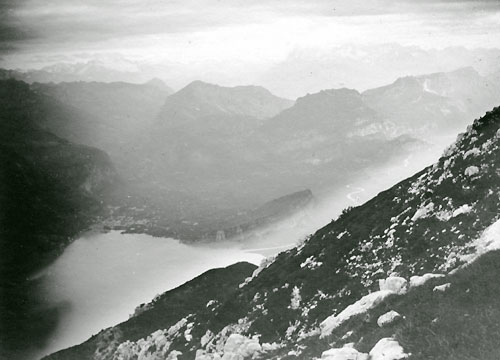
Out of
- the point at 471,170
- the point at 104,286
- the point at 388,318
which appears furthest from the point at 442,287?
the point at 104,286

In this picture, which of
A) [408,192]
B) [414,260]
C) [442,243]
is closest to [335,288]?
[414,260]

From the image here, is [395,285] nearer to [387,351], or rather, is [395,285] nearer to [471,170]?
[387,351]

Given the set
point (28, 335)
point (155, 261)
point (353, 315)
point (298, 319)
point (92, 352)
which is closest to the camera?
point (353, 315)

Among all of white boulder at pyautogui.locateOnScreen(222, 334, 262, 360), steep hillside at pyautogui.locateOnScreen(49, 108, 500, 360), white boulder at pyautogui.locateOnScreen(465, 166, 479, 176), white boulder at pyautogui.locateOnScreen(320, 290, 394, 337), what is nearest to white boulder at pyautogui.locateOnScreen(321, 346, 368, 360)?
steep hillside at pyautogui.locateOnScreen(49, 108, 500, 360)

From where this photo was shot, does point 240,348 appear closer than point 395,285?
No

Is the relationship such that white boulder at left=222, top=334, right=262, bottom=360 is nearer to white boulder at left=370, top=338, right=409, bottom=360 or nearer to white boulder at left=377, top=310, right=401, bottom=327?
white boulder at left=377, top=310, right=401, bottom=327

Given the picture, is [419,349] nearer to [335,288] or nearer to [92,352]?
[335,288]

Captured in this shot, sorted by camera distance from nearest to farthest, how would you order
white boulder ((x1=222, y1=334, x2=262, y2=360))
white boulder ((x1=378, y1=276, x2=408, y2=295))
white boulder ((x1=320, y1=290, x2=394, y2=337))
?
white boulder ((x1=320, y1=290, x2=394, y2=337)) < white boulder ((x1=378, y1=276, x2=408, y2=295)) < white boulder ((x1=222, y1=334, x2=262, y2=360))

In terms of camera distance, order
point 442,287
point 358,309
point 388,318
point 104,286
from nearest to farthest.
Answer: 1. point 388,318
2. point 442,287
3. point 358,309
4. point 104,286

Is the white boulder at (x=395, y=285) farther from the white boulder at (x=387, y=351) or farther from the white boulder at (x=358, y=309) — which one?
the white boulder at (x=387, y=351)
